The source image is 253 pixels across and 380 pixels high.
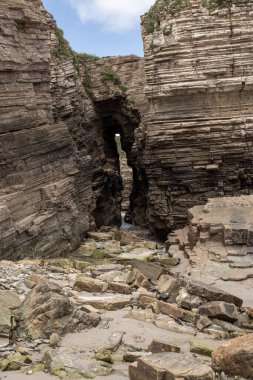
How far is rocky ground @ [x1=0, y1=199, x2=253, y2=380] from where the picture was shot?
254 inches

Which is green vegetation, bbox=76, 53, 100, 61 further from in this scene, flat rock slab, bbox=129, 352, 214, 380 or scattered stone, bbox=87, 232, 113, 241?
flat rock slab, bbox=129, 352, 214, 380

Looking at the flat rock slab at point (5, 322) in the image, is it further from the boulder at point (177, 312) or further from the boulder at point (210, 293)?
the boulder at point (210, 293)

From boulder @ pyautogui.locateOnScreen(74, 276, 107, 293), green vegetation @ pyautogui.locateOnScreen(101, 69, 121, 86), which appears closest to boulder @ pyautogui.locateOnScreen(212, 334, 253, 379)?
boulder @ pyautogui.locateOnScreen(74, 276, 107, 293)

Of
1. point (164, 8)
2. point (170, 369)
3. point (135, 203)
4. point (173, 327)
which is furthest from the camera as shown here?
point (135, 203)

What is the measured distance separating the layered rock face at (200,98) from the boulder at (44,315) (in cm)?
1545

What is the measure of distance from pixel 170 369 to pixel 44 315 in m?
3.17

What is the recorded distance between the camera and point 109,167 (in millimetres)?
32750

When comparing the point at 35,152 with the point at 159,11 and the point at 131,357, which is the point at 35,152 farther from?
the point at 131,357

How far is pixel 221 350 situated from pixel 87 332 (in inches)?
111

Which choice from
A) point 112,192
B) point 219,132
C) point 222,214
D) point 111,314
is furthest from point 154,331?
point 112,192

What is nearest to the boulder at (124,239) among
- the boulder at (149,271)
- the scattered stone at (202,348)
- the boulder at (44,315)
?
the boulder at (149,271)

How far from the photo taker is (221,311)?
9.40m

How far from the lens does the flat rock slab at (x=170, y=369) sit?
5836 mm

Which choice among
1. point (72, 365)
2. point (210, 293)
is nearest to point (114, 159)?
point (210, 293)
